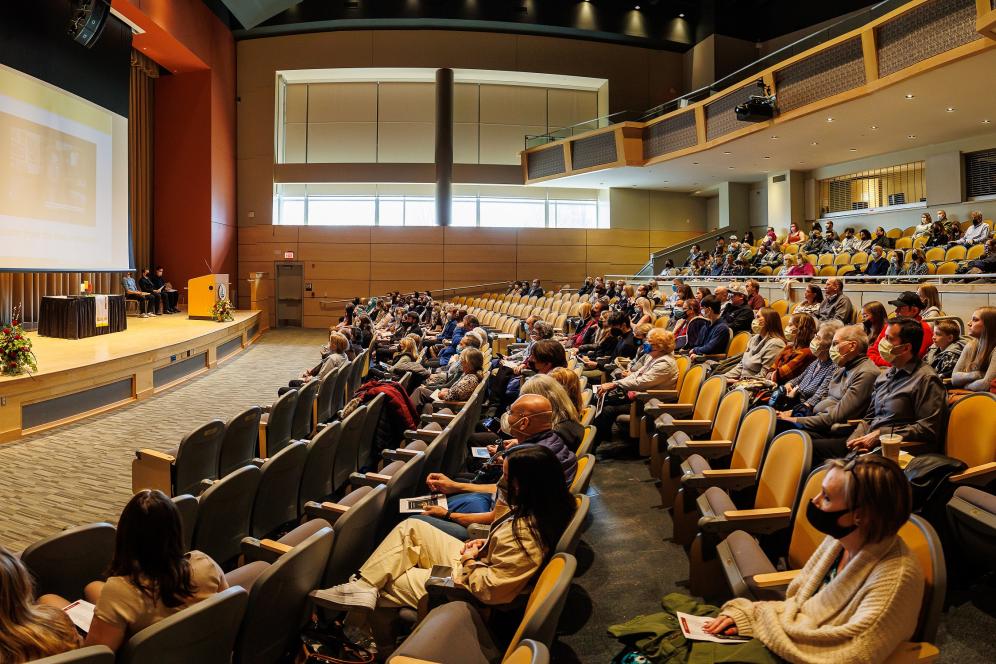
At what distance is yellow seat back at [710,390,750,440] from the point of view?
3.12 metres

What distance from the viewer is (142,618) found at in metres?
1.52

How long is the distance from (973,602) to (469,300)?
1305 cm

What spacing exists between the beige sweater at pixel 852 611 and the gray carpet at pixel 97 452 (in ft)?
10.7

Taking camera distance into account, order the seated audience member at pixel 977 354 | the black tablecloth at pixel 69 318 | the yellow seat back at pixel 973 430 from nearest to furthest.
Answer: the yellow seat back at pixel 973 430, the seated audience member at pixel 977 354, the black tablecloth at pixel 69 318

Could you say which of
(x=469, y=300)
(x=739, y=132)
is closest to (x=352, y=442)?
(x=739, y=132)

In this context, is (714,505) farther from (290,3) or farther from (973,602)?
(290,3)

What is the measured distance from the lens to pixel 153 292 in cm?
1262

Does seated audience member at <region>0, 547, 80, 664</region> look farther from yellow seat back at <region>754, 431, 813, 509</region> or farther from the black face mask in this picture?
yellow seat back at <region>754, 431, 813, 509</region>

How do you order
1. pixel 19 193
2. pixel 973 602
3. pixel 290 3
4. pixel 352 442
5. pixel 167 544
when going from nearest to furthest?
pixel 167 544
pixel 973 602
pixel 352 442
pixel 19 193
pixel 290 3

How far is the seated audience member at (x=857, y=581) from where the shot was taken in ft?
4.62

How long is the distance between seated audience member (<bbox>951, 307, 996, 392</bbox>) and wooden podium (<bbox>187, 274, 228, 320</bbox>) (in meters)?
10.9

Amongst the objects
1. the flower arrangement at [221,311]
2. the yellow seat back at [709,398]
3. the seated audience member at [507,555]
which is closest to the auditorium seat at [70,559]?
the seated audience member at [507,555]

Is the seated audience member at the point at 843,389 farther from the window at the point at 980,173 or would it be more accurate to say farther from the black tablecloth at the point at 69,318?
the window at the point at 980,173

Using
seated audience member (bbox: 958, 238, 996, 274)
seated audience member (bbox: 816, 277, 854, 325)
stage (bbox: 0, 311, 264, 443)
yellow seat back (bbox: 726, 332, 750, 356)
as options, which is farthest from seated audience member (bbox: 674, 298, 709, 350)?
stage (bbox: 0, 311, 264, 443)
